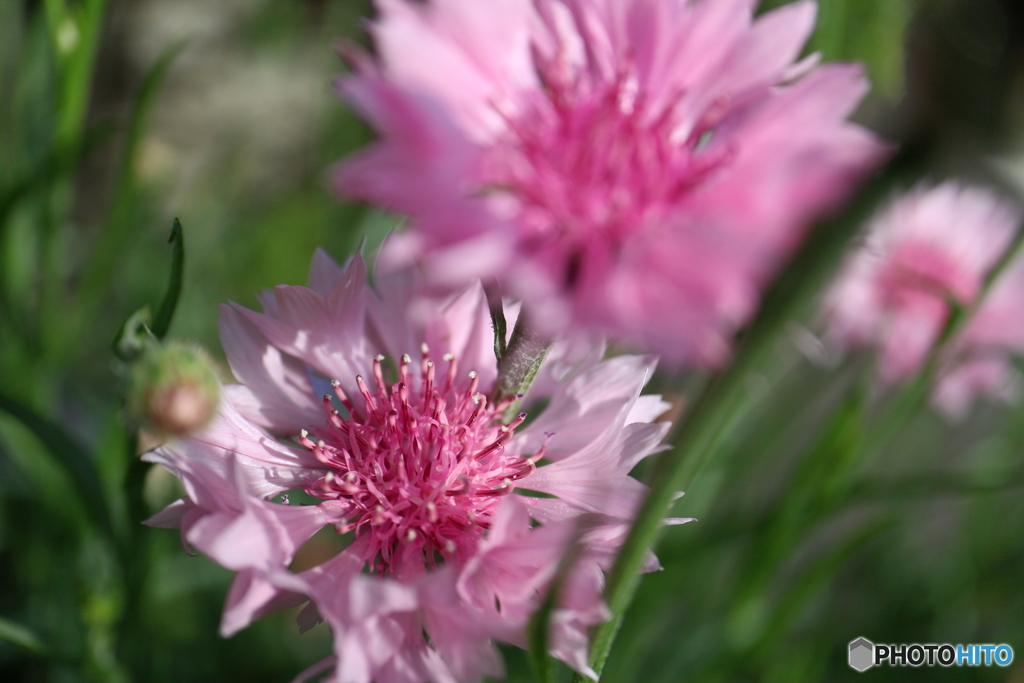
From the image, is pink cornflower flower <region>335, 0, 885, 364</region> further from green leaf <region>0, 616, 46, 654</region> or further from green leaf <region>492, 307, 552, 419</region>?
green leaf <region>0, 616, 46, 654</region>

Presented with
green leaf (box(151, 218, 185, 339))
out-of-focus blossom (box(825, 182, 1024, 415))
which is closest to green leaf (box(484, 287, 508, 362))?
green leaf (box(151, 218, 185, 339))

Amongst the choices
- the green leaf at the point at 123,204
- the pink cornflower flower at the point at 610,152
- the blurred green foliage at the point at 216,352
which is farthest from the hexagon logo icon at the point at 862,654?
the green leaf at the point at 123,204

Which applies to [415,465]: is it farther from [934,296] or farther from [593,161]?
[934,296]

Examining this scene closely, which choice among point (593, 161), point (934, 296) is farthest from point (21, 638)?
point (934, 296)

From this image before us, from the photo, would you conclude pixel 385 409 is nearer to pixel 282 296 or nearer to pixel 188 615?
pixel 282 296

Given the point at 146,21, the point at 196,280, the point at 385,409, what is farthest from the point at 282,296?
the point at 146,21

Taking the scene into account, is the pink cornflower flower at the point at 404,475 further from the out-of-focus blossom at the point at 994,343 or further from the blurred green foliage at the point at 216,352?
the out-of-focus blossom at the point at 994,343
